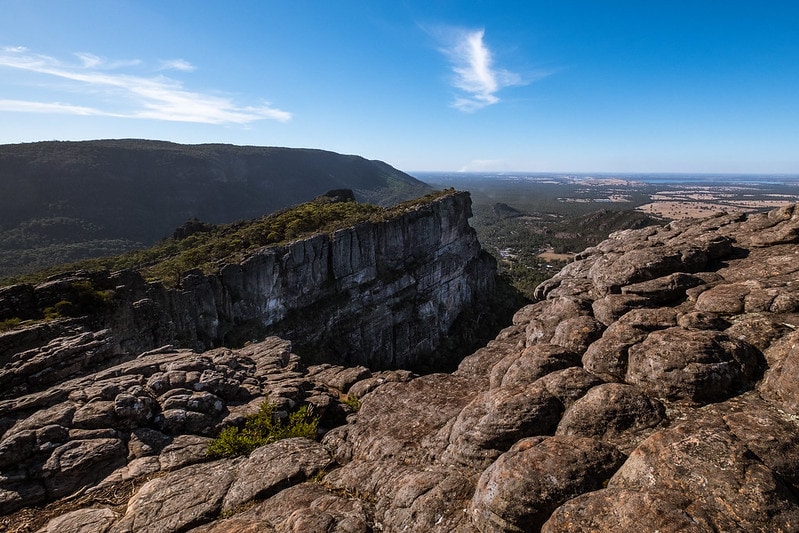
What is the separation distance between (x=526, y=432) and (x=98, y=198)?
16563 centimetres

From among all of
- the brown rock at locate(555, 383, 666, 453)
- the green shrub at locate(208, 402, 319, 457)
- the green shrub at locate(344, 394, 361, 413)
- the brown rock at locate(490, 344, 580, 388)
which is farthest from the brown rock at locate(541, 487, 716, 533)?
the green shrub at locate(344, 394, 361, 413)

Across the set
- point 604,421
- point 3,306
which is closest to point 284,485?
point 604,421

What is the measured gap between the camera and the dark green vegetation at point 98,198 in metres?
102

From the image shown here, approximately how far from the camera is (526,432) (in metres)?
10.9

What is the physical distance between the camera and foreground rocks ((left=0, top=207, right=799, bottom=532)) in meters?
8.02

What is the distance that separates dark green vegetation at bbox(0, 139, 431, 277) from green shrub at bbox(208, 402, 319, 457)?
104 m

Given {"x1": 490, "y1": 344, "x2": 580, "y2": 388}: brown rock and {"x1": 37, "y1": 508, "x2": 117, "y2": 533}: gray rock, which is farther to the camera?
{"x1": 490, "y1": 344, "x2": 580, "y2": 388}: brown rock

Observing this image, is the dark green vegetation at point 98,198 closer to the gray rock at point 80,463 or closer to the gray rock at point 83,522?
the gray rock at point 80,463

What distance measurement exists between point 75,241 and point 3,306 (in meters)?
108

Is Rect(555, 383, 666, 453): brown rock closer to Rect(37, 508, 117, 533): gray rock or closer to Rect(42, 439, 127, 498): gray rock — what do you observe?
Rect(37, 508, 117, 533): gray rock

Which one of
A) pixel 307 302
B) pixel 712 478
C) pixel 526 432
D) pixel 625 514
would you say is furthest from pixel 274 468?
pixel 307 302

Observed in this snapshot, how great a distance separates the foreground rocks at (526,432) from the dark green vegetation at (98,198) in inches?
3984

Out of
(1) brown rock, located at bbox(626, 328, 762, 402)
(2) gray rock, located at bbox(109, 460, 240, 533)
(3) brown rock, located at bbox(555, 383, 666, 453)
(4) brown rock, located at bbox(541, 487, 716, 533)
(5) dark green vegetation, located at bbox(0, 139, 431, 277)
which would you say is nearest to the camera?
(4) brown rock, located at bbox(541, 487, 716, 533)

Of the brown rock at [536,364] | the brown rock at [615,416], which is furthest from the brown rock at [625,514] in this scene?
the brown rock at [536,364]
